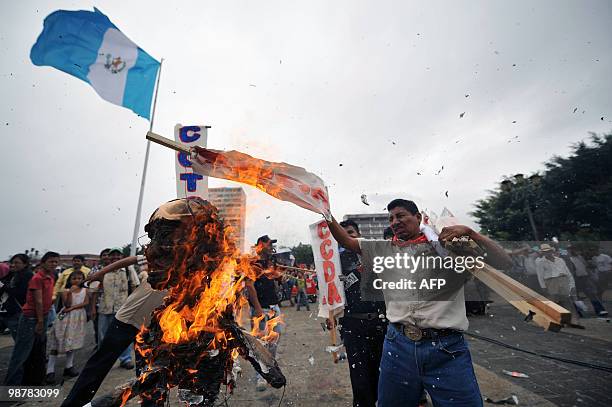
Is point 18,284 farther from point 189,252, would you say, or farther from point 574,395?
point 574,395

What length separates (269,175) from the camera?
261 cm

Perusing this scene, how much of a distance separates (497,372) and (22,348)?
890 cm

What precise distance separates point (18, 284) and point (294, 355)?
6254 mm

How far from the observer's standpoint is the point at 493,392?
4.59 m

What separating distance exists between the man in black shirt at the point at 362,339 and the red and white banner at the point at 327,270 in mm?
451

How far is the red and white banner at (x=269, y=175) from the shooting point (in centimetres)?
249

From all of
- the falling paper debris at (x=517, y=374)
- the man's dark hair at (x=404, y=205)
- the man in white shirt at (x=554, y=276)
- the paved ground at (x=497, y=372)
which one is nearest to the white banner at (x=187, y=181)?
the man's dark hair at (x=404, y=205)

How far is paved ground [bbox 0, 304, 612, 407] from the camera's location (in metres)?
4.50

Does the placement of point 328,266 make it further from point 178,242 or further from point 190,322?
point 178,242

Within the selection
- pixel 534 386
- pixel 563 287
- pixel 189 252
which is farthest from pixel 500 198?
pixel 189 252

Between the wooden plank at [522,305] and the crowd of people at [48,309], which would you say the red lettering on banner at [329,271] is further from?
the crowd of people at [48,309]

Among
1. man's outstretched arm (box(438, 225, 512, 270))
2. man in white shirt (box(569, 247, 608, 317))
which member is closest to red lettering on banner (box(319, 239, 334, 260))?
man's outstretched arm (box(438, 225, 512, 270))

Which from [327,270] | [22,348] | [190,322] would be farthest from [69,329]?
[190,322]

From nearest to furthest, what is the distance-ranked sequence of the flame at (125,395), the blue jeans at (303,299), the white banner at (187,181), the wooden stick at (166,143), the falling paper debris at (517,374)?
the flame at (125,395) < the wooden stick at (166,143) < the white banner at (187,181) < the falling paper debris at (517,374) < the blue jeans at (303,299)
